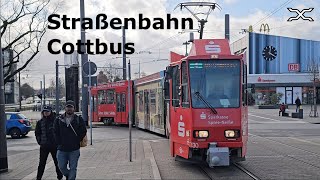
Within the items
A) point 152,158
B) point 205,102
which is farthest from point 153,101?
point 205,102

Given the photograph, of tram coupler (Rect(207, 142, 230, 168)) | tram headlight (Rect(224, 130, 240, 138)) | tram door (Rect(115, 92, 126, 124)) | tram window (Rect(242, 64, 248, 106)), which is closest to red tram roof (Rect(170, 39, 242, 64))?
tram window (Rect(242, 64, 248, 106))

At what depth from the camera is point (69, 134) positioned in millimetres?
9180

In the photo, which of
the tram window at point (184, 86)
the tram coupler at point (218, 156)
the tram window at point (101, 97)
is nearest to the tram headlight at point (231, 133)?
the tram coupler at point (218, 156)

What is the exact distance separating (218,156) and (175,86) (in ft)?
8.47

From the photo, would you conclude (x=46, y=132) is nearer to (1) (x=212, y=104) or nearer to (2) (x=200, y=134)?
(2) (x=200, y=134)

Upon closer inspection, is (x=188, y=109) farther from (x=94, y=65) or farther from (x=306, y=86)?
(x=306, y=86)

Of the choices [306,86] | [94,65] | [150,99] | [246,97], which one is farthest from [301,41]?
[246,97]

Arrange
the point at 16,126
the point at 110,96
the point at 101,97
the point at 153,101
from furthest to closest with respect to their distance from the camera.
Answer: the point at 101,97, the point at 110,96, the point at 16,126, the point at 153,101

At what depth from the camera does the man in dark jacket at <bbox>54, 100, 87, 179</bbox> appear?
9.19 meters

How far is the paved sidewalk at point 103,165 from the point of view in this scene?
11.4 meters

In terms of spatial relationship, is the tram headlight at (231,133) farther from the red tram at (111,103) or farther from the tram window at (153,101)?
the red tram at (111,103)

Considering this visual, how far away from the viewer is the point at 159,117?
874 inches

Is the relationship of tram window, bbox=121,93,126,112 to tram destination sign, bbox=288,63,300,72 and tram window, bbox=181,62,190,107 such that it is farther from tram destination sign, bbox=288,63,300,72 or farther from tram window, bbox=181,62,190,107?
tram destination sign, bbox=288,63,300,72

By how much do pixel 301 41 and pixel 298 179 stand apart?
218 feet
